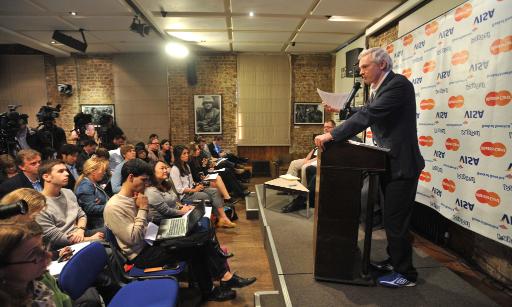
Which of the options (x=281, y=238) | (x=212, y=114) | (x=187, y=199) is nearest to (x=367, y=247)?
(x=281, y=238)

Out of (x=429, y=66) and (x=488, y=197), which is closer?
(x=488, y=197)

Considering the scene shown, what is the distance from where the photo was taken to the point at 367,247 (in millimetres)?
1974

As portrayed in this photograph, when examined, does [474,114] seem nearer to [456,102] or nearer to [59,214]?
[456,102]

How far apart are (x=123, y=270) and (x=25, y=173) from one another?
168 cm

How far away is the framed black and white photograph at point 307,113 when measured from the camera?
7941 millimetres

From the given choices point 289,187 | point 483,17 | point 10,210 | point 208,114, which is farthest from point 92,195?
point 208,114

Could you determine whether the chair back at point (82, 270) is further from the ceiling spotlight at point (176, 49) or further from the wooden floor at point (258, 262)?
the ceiling spotlight at point (176, 49)

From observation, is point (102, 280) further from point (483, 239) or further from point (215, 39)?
point (215, 39)

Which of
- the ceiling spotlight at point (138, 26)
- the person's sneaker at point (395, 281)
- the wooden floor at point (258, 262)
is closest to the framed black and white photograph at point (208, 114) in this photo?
the ceiling spotlight at point (138, 26)

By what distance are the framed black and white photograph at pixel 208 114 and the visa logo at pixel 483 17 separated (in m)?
6.05

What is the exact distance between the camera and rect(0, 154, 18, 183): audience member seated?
312cm

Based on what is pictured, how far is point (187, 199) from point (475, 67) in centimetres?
354

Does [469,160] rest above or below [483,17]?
below

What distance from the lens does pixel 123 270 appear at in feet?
6.70
